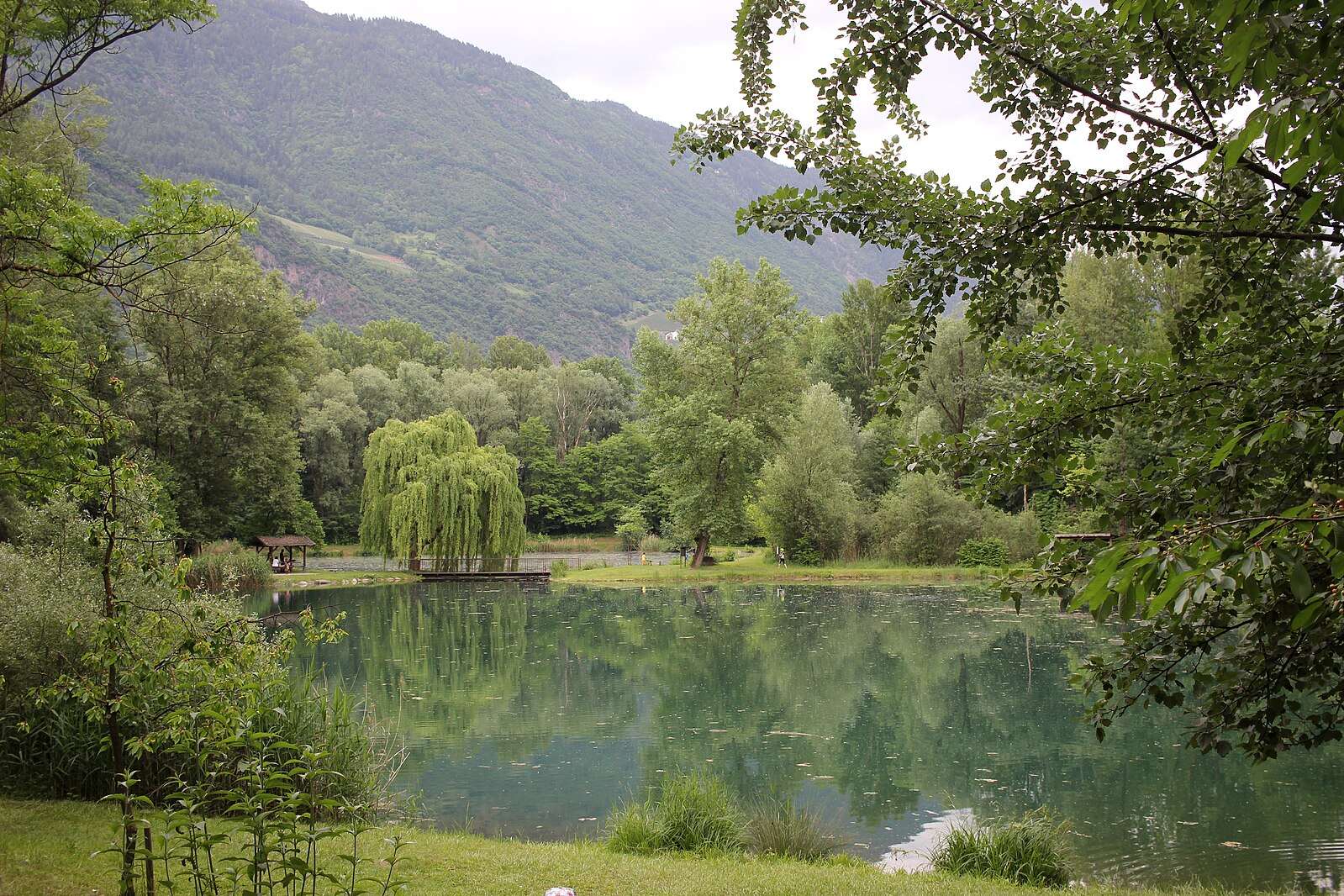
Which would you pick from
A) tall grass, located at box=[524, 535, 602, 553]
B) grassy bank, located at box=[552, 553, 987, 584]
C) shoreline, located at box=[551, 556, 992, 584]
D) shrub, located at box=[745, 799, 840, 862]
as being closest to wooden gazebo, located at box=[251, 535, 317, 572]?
shoreline, located at box=[551, 556, 992, 584]

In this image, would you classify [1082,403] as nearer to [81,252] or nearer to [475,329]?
[81,252]

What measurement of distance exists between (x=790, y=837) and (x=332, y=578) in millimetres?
28215

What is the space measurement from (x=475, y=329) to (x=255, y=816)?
135837mm

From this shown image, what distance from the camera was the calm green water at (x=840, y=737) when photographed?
7848 mm

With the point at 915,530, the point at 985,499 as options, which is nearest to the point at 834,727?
the point at 985,499

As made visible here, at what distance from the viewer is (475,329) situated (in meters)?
134

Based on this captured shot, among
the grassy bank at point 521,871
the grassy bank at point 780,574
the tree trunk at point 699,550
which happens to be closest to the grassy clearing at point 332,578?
the grassy bank at point 780,574

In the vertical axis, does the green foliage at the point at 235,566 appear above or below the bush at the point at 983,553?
below

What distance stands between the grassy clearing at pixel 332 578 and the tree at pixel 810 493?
13957 millimetres

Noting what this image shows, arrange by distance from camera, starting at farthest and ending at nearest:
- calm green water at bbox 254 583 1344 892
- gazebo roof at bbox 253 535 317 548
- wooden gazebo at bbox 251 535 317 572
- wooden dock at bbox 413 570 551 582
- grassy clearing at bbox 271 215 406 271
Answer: grassy clearing at bbox 271 215 406 271
wooden gazebo at bbox 251 535 317 572
gazebo roof at bbox 253 535 317 548
wooden dock at bbox 413 570 551 582
calm green water at bbox 254 583 1344 892

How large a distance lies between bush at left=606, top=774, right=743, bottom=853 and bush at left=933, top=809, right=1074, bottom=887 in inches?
63.8

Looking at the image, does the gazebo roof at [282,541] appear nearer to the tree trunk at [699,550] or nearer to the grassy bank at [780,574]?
the grassy bank at [780,574]

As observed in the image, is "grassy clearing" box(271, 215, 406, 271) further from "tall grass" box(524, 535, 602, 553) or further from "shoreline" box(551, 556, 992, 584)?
"shoreline" box(551, 556, 992, 584)

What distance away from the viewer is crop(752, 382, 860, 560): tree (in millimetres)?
34062
